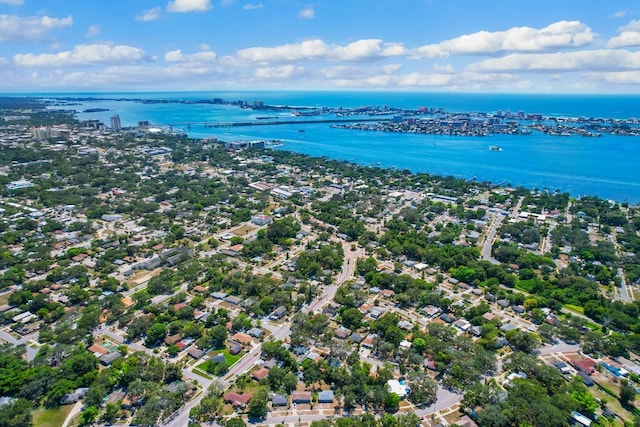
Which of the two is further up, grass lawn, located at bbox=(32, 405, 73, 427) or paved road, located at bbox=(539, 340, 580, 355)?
paved road, located at bbox=(539, 340, 580, 355)

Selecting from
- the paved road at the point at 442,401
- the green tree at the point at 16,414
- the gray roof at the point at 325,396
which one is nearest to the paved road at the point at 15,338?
the green tree at the point at 16,414

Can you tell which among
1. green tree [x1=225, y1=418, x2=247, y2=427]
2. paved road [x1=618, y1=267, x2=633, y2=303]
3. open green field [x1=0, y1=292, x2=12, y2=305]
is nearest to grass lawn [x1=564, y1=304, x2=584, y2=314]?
paved road [x1=618, y1=267, x2=633, y2=303]

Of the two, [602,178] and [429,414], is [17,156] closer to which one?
[429,414]

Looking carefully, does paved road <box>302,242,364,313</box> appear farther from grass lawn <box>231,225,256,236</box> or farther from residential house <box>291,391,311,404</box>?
grass lawn <box>231,225,256,236</box>

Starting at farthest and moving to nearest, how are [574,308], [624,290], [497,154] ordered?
[497,154], [624,290], [574,308]

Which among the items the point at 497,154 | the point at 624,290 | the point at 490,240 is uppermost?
the point at 497,154

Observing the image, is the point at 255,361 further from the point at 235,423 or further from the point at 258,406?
the point at 235,423

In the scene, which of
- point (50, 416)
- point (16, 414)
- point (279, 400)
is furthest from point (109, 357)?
point (279, 400)

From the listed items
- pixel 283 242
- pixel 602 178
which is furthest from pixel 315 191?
pixel 602 178

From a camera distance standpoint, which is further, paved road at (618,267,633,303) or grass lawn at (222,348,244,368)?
paved road at (618,267,633,303)
